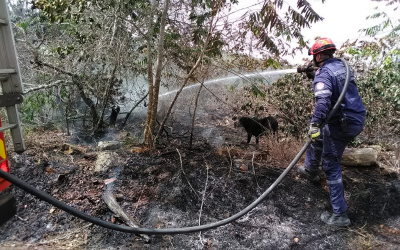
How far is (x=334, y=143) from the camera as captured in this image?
9.78ft

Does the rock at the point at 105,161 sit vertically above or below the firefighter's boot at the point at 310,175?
above

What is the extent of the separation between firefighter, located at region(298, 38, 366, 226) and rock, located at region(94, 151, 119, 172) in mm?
2913

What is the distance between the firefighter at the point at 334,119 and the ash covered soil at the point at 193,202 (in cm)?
33

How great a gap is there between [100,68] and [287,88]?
4.31m

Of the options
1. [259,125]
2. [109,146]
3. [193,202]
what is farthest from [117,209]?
[259,125]

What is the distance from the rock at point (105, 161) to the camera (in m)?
3.88

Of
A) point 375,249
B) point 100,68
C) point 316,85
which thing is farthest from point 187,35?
point 375,249

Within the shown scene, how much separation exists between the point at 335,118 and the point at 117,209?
9.01ft

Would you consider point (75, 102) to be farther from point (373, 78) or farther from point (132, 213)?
point (373, 78)

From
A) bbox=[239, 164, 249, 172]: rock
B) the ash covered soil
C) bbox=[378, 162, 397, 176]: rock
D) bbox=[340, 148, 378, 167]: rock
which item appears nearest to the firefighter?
the ash covered soil

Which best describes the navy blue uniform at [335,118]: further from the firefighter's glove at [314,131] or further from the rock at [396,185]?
the rock at [396,185]

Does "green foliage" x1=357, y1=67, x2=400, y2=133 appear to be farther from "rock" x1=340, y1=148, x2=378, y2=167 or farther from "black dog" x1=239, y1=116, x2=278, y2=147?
"black dog" x1=239, y1=116, x2=278, y2=147

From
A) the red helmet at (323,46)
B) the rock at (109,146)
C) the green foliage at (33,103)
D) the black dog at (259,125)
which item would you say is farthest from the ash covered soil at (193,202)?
the red helmet at (323,46)

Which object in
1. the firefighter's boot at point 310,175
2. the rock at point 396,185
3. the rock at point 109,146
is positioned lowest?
the rock at point 396,185
